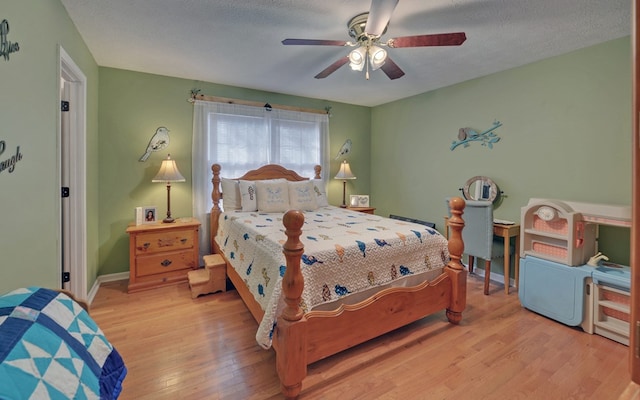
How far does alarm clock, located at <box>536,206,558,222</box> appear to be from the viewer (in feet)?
8.14

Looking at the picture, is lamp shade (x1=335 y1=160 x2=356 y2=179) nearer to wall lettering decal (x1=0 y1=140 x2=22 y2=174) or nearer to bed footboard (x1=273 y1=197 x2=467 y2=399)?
bed footboard (x1=273 y1=197 x2=467 y2=399)

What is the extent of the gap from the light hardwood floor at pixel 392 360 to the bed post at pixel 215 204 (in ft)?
3.60

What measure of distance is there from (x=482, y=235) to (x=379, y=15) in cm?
230

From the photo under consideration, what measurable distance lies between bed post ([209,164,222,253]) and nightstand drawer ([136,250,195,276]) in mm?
371

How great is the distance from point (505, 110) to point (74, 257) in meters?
4.41

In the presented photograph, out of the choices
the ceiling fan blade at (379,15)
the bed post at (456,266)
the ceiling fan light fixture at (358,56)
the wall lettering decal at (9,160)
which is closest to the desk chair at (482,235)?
the bed post at (456,266)

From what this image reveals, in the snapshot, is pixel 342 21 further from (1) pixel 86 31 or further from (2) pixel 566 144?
(2) pixel 566 144

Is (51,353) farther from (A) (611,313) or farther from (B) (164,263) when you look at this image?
(A) (611,313)

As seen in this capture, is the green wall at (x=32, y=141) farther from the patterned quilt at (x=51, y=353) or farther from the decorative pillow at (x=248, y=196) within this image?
the decorative pillow at (x=248, y=196)

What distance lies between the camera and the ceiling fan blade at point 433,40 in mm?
1829

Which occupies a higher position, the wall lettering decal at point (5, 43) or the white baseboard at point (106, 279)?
the wall lettering decal at point (5, 43)

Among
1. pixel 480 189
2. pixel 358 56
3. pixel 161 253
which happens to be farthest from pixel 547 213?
pixel 161 253

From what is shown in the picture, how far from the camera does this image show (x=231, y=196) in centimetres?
350

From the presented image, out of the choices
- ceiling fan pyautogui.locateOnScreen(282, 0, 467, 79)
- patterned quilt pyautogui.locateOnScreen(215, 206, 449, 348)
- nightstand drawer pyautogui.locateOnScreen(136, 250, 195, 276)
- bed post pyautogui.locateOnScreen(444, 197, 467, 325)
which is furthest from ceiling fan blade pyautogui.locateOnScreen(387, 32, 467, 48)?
nightstand drawer pyautogui.locateOnScreen(136, 250, 195, 276)
